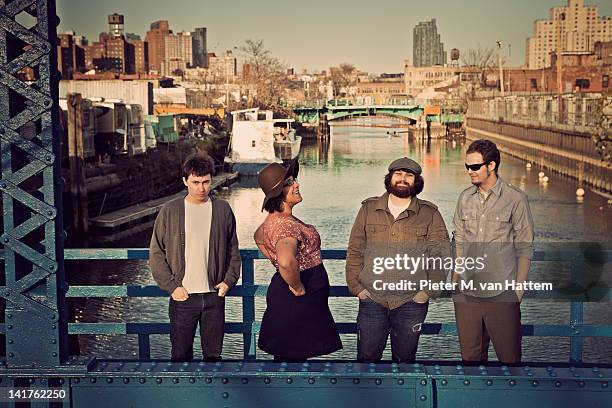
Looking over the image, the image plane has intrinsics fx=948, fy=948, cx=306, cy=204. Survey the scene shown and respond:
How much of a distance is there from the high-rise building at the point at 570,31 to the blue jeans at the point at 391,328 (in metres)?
69.3

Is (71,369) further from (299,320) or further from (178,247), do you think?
(299,320)

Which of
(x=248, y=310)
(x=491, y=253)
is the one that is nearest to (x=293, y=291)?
(x=491, y=253)

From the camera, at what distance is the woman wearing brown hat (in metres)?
5.07

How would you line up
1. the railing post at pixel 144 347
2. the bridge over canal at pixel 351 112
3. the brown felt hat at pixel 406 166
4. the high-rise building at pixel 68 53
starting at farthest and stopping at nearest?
the bridge over canal at pixel 351 112
the high-rise building at pixel 68 53
the railing post at pixel 144 347
the brown felt hat at pixel 406 166

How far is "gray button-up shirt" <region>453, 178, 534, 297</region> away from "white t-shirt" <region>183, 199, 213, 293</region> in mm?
1431

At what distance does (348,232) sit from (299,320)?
24.4 meters

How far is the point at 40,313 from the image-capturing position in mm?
4852

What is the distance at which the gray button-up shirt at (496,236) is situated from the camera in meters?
5.33

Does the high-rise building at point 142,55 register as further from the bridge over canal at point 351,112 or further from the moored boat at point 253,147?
the moored boat at point 253,147

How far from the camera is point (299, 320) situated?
5.12 meters

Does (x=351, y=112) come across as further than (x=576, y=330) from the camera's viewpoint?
Yes

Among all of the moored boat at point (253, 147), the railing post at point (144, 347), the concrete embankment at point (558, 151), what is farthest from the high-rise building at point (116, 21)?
the railing post at point (144, 347)

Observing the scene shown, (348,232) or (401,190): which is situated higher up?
(401,190)

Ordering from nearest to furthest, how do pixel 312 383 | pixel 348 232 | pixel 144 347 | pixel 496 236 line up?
pixel 312 383 < pixel 496 236 < pixel 144 347 < pixel 348 232
